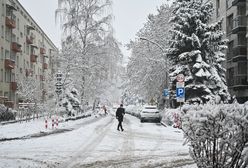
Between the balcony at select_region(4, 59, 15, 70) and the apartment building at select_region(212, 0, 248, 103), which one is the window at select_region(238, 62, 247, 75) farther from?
the balcony at select_region(4, 59, 15, 70)

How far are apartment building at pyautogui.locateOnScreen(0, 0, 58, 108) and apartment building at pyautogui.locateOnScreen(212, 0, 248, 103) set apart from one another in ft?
66.4

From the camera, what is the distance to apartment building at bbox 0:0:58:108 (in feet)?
175

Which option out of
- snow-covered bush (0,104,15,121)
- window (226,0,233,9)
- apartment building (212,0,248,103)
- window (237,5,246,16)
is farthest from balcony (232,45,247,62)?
snow-covered bush (0,104,15,121)

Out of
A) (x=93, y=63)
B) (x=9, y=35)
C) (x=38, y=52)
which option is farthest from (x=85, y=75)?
(x=38, y=52)

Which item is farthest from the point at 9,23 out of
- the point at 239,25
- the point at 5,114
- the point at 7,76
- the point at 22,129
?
the point at 22,129

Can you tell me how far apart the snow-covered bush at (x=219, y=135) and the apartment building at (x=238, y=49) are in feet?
111

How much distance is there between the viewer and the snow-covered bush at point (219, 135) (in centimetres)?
783

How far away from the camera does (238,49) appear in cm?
4209

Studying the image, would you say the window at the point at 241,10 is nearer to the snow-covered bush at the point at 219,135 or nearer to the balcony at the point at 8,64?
the balcony at the point at 8,64

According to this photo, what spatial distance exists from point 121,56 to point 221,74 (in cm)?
1805

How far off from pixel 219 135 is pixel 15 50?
5339 centimetres

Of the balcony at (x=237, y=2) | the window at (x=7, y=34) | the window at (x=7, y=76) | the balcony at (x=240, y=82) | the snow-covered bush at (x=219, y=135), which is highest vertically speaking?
the balcony at (x=237, y=2)

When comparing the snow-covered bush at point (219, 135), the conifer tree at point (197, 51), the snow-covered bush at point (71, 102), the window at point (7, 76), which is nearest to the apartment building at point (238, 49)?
the conifer tree at point (197, 51)

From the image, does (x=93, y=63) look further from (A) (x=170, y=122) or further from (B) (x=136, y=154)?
(B) (x=136, y=154)
